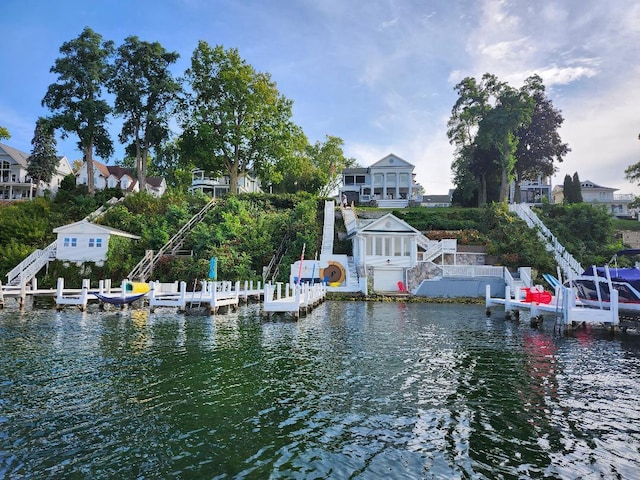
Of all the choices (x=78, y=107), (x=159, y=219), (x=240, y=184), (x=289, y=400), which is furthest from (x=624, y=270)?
(x=240, y=184)

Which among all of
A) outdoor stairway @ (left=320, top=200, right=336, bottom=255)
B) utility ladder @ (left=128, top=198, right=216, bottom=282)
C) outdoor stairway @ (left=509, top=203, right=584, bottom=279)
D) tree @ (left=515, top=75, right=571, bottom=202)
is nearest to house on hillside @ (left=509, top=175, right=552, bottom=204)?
tree @ (left=515, top=75, right=571, bottom=202)

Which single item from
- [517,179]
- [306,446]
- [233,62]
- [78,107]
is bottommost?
[306,446]

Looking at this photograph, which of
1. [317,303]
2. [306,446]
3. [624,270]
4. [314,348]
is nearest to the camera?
[306,446]

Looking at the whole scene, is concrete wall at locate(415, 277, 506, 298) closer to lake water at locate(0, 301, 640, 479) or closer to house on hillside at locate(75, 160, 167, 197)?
lake water at locate(0, 301, 640, 479)

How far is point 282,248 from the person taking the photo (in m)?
38.3

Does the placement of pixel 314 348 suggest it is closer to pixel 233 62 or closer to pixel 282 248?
pixel 282 248

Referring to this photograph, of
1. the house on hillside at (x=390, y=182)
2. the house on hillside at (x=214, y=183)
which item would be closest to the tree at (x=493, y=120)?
the house on hillside at (x=390, y=182)

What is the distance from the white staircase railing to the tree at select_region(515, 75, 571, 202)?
173ft

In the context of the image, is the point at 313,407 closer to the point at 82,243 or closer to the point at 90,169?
the point at 82,243

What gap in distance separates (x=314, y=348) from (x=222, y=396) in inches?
218

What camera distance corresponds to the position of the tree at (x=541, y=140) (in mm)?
57406

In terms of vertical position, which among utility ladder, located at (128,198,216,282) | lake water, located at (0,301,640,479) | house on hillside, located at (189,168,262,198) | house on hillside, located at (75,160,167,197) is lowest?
lake water, located at (0,301,640,479)

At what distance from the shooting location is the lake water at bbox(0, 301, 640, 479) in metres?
5.98

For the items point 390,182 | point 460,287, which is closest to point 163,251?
point 460,287
